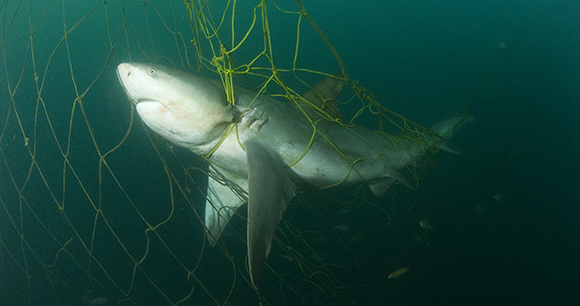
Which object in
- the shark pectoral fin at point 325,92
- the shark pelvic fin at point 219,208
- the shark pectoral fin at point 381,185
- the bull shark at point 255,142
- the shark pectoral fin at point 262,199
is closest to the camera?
the shark pectoral fin at point 262,199

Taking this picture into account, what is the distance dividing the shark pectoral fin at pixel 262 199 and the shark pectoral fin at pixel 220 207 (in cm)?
114

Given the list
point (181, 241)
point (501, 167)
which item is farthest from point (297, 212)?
point (501, 167)

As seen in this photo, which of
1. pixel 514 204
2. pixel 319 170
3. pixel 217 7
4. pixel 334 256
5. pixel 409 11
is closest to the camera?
pixel 319 170

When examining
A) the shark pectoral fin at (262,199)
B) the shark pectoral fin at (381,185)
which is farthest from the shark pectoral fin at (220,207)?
the shark pectoral fin at (381,185)

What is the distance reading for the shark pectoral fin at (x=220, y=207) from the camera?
3396 millimetres

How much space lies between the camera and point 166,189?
7.50 m

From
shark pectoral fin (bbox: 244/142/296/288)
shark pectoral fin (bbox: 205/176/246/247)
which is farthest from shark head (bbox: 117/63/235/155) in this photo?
shark pectoral fin (bbox: 205/176/246/247)

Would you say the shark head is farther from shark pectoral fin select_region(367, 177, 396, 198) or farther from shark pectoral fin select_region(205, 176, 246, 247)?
shark pectoral fin select_region(367, 177, 396, 198)

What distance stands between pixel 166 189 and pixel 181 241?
5.22 feet

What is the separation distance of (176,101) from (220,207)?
170 centimetres

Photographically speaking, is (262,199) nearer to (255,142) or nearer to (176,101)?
(255,142)

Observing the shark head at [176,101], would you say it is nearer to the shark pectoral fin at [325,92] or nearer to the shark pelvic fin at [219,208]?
the shark pelvic fin at [219,208]

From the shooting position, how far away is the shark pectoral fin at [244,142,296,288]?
1.79 meters

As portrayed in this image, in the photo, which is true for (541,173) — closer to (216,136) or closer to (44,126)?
(216,136)
